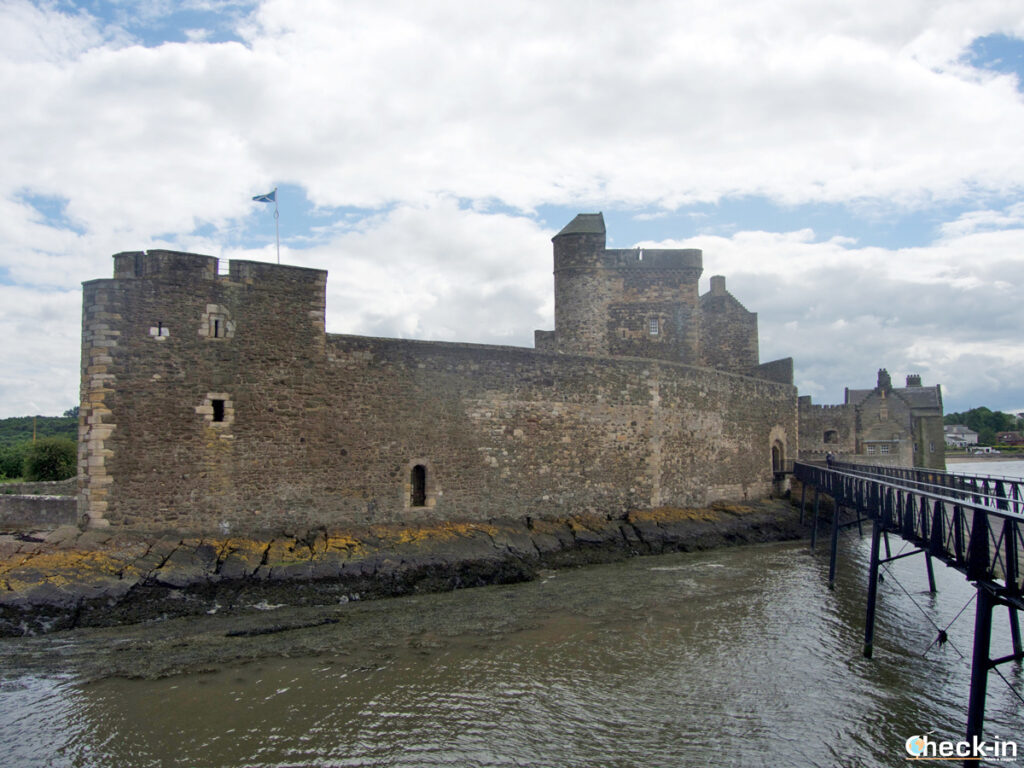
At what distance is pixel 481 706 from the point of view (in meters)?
8.91

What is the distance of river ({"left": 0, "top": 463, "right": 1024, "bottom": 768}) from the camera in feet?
25.7

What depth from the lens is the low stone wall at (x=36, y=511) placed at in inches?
567

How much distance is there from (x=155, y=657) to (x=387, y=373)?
26.9ft

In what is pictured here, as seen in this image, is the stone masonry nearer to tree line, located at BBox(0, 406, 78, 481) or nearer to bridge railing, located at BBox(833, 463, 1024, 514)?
bridge railing, located at BBox(833, 463, 1024, 514)

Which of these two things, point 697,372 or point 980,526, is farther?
point 697,372

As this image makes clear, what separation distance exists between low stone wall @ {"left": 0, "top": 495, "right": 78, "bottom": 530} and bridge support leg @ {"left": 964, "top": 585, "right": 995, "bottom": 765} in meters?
15.5

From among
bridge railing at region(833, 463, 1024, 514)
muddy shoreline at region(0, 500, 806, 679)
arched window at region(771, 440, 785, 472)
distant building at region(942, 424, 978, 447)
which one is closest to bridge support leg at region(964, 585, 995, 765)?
bridge railing at region(833, 463, 1024, 514)

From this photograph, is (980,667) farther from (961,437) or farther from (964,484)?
(961,437)

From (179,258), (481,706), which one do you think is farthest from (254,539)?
(481,706)

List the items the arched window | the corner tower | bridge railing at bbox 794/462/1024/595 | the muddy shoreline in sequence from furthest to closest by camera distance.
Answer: the arched window < the corner tower < the muddy shoreline < bridge railing at bbox 794/462/1024/595

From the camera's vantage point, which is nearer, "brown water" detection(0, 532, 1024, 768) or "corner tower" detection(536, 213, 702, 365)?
"brown water" detection(0, 532, 1024, 768)

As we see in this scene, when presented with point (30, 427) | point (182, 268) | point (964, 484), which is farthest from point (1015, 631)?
point (30, 427)

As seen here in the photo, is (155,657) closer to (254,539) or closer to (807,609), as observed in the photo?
(254,539)

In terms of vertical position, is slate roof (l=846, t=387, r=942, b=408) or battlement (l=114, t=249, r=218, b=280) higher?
battlement (l=114, t=249, r=218, b=280)
